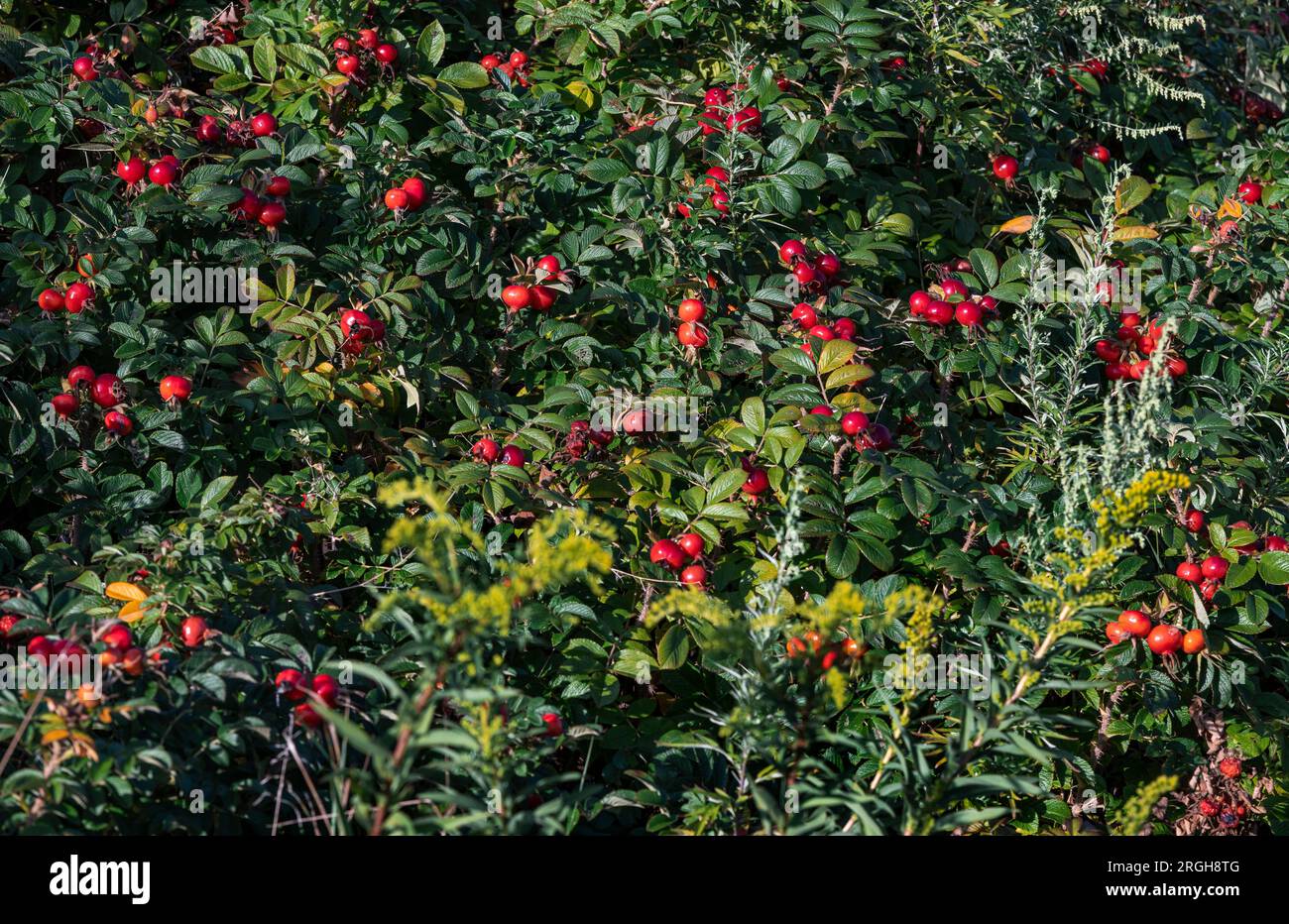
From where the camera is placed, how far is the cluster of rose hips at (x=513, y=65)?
11.2 ft

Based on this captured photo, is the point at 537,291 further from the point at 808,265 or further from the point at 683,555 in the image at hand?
the point at 683,555

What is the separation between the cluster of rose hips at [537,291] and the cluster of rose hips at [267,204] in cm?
57

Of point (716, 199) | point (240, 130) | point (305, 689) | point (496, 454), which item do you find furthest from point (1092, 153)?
point (305, 689)

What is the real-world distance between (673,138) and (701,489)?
1094 mm

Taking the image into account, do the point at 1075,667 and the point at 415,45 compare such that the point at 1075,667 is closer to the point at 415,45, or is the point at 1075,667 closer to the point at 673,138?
the point at 673,138

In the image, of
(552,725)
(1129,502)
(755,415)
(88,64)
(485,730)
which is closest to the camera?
(485,730)

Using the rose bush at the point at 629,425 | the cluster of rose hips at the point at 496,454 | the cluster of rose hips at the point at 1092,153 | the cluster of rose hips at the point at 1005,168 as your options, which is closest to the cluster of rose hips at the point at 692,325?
the rose bush at the point at 629,425

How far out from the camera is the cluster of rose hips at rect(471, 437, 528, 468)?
2592mm

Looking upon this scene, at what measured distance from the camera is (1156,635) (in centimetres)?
247

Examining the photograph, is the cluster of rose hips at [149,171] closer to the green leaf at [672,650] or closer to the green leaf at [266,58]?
the green leaf at [266,58]

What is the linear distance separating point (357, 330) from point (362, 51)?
3.35 feet

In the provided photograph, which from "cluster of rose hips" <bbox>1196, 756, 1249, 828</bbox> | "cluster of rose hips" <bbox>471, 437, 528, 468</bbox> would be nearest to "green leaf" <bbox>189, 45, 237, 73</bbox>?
"cluster of rose hips" <bbox>471, 437, 528, 468</bbox>

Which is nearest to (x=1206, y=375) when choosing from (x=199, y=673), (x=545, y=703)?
(x=545, y=703)
